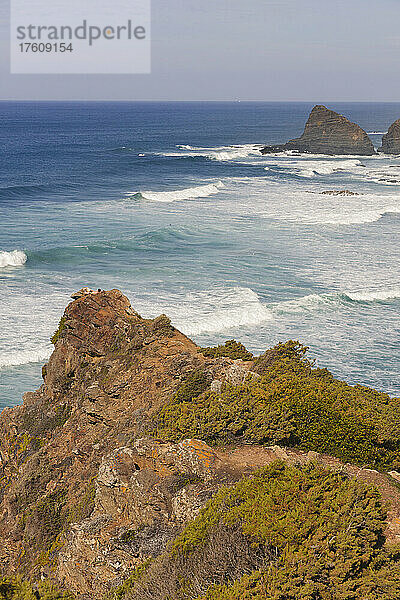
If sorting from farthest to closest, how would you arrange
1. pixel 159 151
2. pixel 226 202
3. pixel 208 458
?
pixel 159 151 → pixel 226 202 → pixel 208 458

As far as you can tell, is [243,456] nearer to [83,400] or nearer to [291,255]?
[83,400]

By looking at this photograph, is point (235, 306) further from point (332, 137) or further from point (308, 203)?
point (332, 137)

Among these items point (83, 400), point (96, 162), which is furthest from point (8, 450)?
point (96, 162)

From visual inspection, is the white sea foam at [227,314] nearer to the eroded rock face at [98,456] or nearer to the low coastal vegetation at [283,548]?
the eroded rock face at [98,456]

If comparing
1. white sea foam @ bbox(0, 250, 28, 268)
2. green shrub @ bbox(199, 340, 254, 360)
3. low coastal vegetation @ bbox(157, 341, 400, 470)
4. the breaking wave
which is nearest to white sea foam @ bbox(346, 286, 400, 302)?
the breaking wave

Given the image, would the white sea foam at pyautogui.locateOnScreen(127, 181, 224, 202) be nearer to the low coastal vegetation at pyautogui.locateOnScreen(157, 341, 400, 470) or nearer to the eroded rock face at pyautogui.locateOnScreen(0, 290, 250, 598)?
the eroded rock face at pyautogui.locateOnScreen(0, 290, 250, 598)

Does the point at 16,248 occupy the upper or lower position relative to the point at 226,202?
lower

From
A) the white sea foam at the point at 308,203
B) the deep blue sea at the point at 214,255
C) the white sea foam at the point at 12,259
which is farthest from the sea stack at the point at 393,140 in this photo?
the white sea foam at the point at 12,259

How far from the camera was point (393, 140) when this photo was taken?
93.9 meters

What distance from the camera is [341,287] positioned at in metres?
27.8

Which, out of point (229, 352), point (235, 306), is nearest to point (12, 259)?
point (235, 306)

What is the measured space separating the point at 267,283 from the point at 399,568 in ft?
76.8

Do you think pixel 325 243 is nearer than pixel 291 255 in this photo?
No

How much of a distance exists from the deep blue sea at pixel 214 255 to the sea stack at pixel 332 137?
79.3ft
